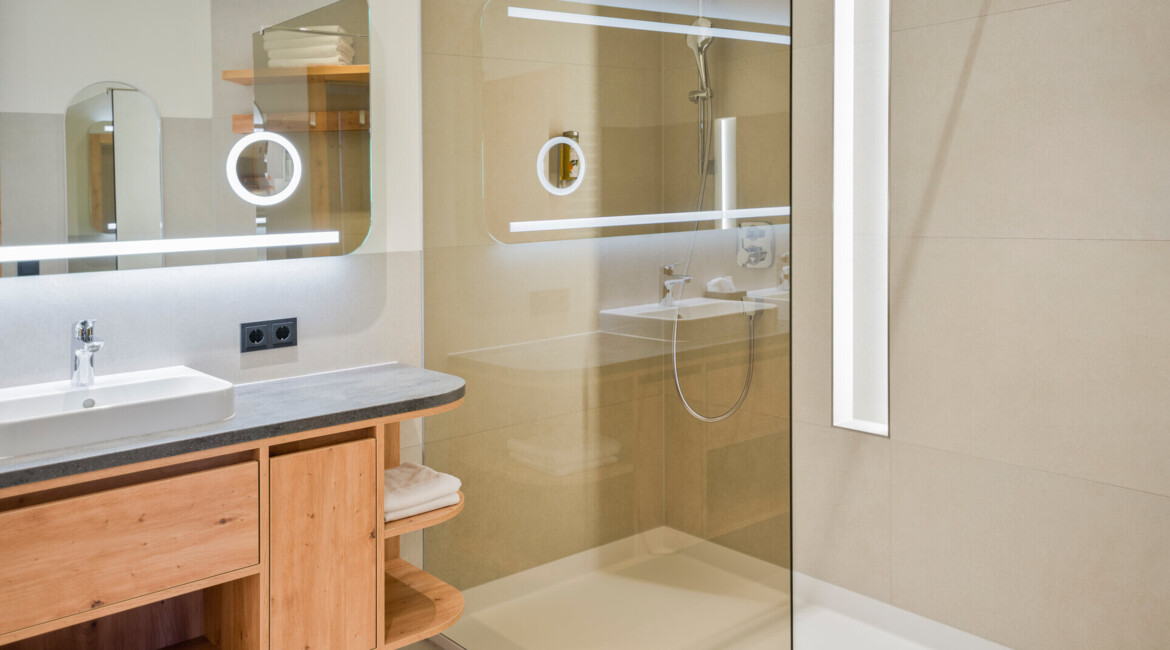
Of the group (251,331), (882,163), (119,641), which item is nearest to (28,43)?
(251,331)

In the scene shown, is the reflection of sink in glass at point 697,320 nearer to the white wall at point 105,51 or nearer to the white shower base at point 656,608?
the white shower base at point 656,608

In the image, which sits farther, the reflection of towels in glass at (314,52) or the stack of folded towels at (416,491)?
the reflection of towels in glass at (314,52)

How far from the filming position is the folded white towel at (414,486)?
7.77 ft

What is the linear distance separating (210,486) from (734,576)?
1.22 m

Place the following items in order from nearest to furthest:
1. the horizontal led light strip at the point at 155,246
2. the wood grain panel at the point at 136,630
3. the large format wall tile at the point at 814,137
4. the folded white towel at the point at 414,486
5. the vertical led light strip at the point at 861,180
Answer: the horizontal led light strip at the point at 155,246 → the wood grain panel at the point at 136,630 → the folded white towel at the point at 414,486 → the vertical led light strip at the point at 861,180 → the large format wall tile at the point at 814,137

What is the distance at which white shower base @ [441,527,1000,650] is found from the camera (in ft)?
6.68

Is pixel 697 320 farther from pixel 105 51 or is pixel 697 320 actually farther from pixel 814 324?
pixel 105 51

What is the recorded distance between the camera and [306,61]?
2.54 metres

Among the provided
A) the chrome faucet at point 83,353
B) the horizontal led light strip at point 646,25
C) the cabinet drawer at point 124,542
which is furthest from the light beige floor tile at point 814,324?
the chrome faucet at point 83,353

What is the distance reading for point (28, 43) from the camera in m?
2.09

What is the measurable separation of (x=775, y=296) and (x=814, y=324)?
4.06 feet

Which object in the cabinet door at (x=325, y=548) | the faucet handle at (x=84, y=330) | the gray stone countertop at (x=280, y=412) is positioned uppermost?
the faucet handle at (x=84, y=330)

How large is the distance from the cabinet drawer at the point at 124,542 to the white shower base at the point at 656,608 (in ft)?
2.80

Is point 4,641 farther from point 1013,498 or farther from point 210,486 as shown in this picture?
point 1013,498
